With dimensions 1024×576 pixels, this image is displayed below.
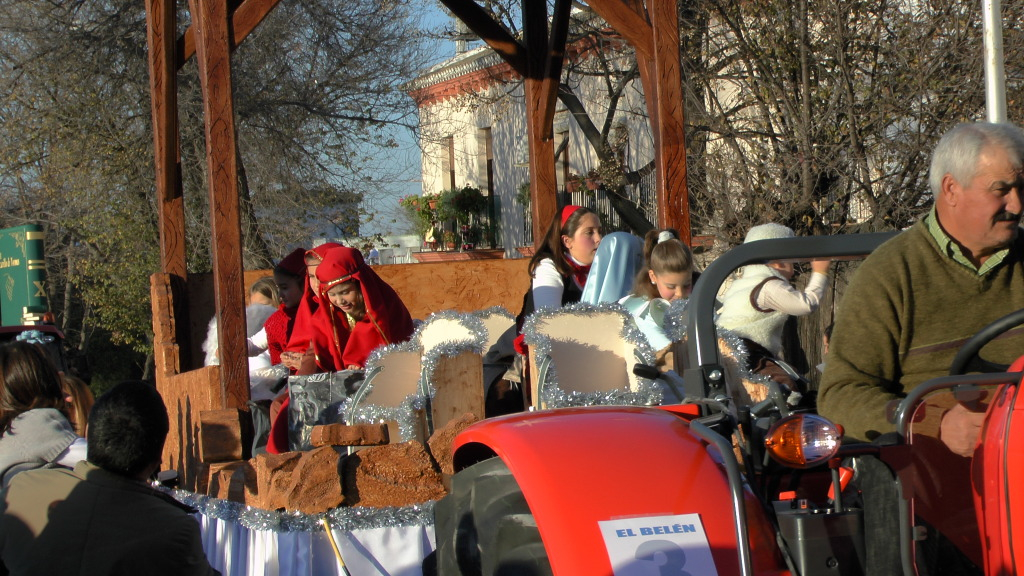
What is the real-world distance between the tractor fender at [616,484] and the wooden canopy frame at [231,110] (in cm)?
327

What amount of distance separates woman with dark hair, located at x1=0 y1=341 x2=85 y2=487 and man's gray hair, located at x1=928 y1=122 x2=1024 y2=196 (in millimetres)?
3539

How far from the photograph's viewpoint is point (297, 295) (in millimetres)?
6867

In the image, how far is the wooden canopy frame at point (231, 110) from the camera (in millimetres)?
5387

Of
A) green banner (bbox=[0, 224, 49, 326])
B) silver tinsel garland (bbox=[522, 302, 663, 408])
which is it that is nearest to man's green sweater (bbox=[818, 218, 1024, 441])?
silver tinsel garland (bbox=[522, 302, 663, 408])

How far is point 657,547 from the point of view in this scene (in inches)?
84.7

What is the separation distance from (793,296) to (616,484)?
3006mm

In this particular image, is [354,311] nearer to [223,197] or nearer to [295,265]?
[223,197]

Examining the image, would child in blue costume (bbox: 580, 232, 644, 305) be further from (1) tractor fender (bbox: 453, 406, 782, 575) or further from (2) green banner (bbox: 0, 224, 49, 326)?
(2) green banner (bbox: 0, 224, 49, 326)

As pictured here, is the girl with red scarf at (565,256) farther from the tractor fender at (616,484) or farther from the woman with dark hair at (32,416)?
the tractor fender at (616,484)

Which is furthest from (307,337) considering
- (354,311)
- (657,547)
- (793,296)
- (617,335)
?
(657,547)

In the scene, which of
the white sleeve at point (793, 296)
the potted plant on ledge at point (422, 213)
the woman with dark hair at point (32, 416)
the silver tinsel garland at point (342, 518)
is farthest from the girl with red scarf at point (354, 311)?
the potted plant on ledge at point (422, 213)

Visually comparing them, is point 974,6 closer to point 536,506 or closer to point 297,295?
point 297,295

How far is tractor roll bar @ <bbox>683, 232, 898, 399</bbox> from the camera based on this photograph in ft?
8.39

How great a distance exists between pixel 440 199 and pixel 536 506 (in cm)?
2664
